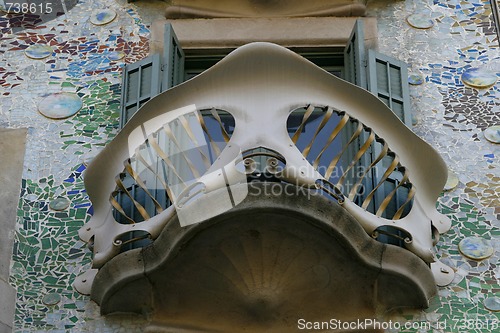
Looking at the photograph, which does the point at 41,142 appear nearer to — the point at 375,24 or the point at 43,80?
the point at 43,80

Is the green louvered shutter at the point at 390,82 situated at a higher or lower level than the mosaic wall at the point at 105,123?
higher

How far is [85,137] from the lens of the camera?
1052cm

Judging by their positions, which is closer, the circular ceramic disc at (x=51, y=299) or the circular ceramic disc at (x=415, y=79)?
the circular ceramic disc at (x=51, y=299)

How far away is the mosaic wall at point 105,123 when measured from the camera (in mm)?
9484

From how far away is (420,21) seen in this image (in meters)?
11.3

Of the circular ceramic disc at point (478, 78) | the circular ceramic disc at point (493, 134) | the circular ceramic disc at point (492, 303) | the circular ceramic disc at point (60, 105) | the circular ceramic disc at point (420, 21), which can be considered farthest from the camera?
the circular ceramic disc at point (420, 21)

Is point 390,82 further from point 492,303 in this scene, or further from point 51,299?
point 51,299

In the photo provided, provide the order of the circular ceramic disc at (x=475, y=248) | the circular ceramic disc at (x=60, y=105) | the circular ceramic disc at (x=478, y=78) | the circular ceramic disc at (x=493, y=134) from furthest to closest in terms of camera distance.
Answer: the circular ceramic disc at (x=478, y=78), the circular ceramic disc at (x=60, y=105), the circular ceramic disc at (x=493, y=134), the circular ceramic disc at (x=475, y=248)

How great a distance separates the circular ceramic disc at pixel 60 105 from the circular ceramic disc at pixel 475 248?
9.14 feet

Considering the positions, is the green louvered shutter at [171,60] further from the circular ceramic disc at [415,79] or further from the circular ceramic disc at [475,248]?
the circular ceramic disc at [475,248]

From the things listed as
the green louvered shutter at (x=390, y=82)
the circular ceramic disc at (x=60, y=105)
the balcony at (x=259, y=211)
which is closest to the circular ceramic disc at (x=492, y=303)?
the balcony at (x=259, y=211)

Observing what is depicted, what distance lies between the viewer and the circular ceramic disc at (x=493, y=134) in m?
10.4

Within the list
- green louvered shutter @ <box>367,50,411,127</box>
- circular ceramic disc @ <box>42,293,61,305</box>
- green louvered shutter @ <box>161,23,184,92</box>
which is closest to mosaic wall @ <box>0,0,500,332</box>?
circular ceramic disc @ <box>42,293,61,305</box>

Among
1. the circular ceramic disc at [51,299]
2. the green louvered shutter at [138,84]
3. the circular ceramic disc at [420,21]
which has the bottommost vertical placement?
the circular ceramic disc at [51,299]
